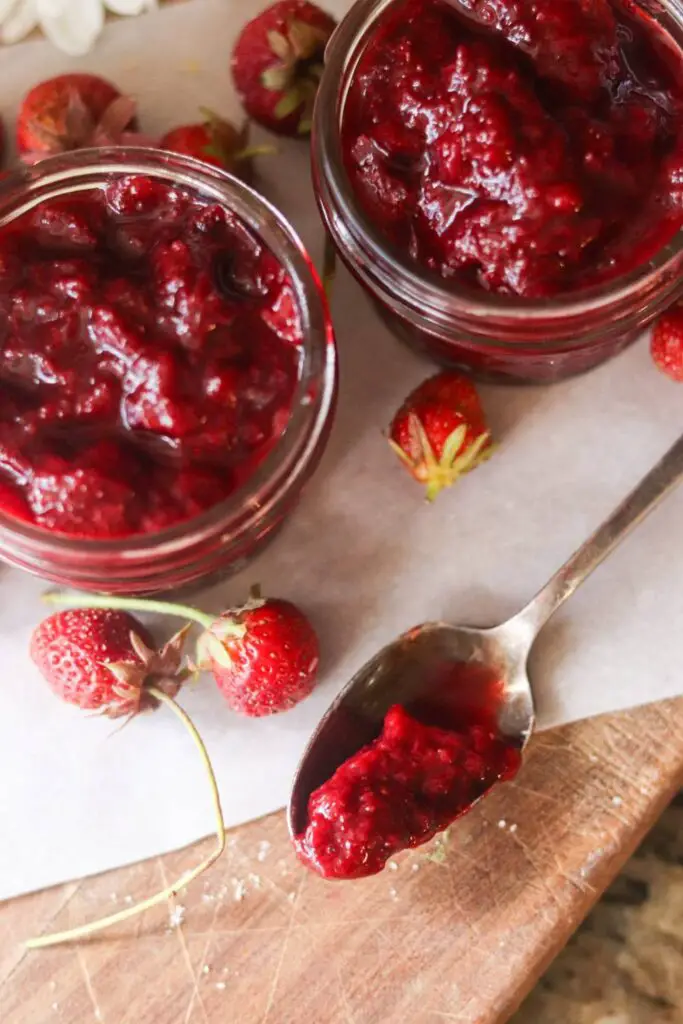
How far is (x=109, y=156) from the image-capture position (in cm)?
111

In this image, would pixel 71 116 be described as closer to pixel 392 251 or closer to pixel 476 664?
pixel 392 251

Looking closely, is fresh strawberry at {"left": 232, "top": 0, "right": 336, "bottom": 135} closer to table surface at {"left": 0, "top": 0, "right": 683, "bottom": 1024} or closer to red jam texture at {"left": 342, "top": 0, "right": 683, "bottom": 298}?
red jam texture at {"left": 342, "top": 0, "right": 683, "bottom": 298}

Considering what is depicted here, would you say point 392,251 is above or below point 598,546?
above

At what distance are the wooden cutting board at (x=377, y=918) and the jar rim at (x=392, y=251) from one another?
551 mm

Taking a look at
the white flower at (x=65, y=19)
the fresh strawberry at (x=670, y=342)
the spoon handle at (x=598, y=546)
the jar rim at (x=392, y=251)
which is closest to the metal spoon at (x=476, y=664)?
the spoon handle at (x=598, y=546)

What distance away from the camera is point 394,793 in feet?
3.84

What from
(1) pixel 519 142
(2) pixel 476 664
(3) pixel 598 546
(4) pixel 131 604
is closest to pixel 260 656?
(4) pixel 131 604

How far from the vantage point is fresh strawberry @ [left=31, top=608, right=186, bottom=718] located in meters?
1.21

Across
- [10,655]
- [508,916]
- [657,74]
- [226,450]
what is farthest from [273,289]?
[508,916]

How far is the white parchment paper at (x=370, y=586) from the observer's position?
1.28m

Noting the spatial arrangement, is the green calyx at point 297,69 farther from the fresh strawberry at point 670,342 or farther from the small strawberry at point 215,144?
the fresh strawberry at point 670,342

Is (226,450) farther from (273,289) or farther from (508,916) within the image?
(508,916)

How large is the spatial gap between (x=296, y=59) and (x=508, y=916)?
1093 mm

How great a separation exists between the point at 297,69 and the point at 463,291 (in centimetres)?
44
